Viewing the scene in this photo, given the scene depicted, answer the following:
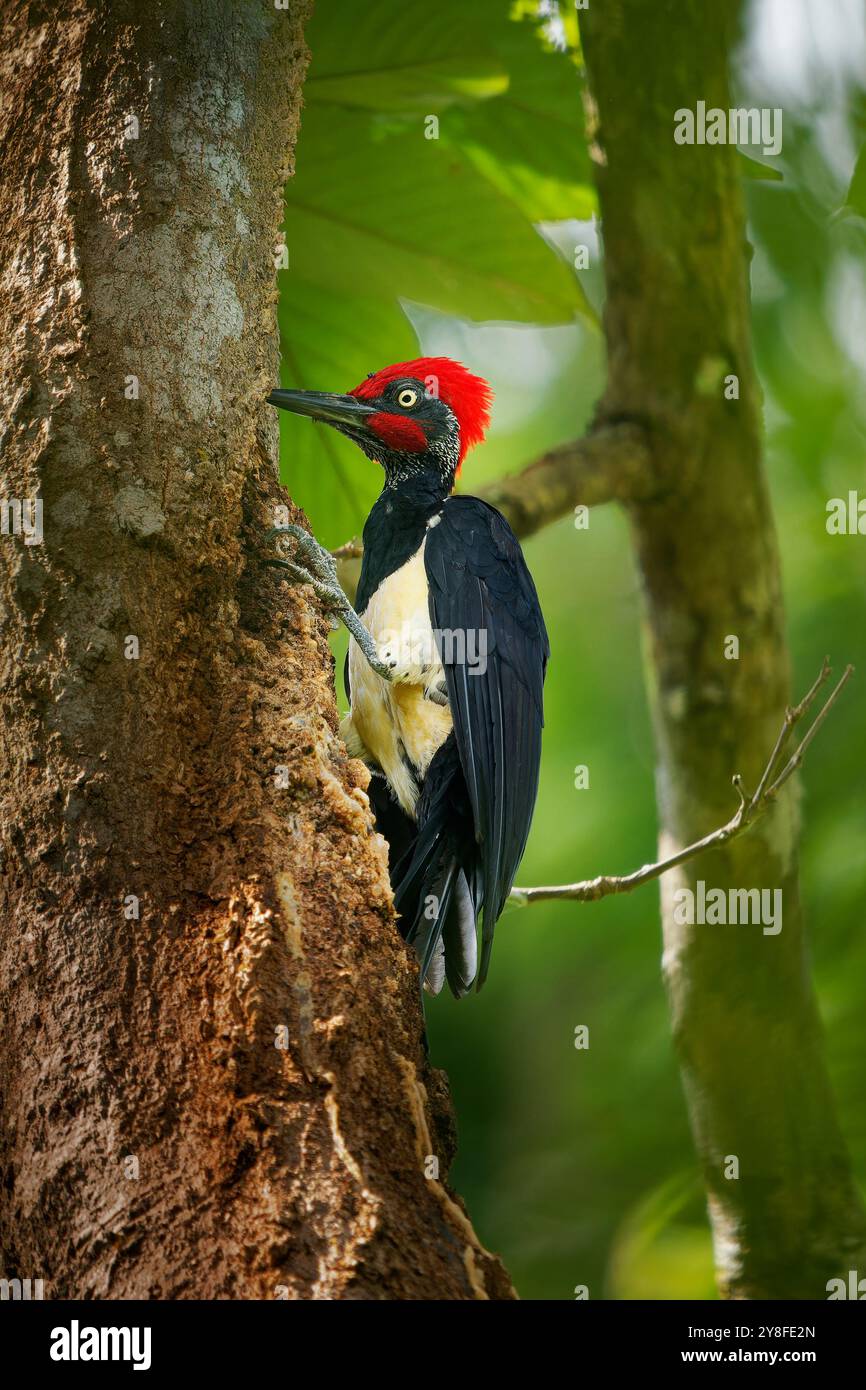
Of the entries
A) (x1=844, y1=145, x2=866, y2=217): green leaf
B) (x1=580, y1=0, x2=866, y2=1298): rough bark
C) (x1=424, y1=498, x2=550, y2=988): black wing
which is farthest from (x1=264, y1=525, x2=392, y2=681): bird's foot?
(x1=844, y1=145, x2=866, y2=217): green leaf

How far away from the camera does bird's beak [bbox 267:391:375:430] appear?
9.22ft

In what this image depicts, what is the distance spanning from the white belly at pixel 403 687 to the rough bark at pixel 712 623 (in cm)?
85

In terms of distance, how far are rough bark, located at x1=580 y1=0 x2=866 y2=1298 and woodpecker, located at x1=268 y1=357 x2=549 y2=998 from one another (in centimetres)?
60

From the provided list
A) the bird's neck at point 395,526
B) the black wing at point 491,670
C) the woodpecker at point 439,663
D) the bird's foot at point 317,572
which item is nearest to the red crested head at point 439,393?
the woodpecker at point 439,663

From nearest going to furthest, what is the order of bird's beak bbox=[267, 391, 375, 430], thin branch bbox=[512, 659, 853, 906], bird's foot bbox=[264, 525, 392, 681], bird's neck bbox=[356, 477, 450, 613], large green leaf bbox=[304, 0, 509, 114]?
bird's foot bbox=[264, 525, 392, 681] < thin branch bbox=[512, 659, 853, 906] < bird's beak bbox=[267, 391, 375, 430] < large green leaf bbox=[304, 0, 509, 114] < bird's neck bbox=[356, 477, 450, 613]

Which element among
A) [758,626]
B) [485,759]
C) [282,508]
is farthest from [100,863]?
[758,626]

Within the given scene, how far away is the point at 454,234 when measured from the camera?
3.11 meters

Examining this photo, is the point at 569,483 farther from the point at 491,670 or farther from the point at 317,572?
the point at 317,572

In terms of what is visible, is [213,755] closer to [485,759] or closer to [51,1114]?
[51,1114]

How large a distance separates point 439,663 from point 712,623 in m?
0.97

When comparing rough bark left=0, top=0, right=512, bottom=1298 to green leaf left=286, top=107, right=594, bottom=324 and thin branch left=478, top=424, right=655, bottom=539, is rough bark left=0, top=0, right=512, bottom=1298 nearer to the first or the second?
green leaf left=286, top=107, right=594, bottom=324

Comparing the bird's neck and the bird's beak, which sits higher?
the bird's beak

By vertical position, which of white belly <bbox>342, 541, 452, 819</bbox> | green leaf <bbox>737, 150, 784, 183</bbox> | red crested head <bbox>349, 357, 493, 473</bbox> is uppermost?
green leaf <bbox>737, 150, 784, 183</bbox>

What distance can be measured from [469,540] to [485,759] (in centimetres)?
61
